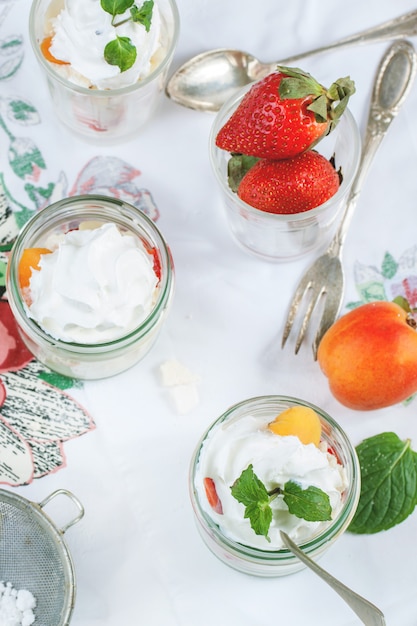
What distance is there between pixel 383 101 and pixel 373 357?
0.37 m

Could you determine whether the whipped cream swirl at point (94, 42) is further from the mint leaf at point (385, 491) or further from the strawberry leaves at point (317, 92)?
the mint leaf at point (385, 491)

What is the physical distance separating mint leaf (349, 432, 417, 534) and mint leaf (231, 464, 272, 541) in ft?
0.70

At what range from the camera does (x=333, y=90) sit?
1.12m

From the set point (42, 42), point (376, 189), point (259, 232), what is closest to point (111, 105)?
point (42, 42)

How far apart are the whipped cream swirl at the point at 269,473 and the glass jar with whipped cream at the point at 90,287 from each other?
17cm

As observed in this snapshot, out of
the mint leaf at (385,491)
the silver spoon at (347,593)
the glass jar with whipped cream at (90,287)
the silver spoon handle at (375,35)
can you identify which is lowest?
the mint leaf at (385,491)

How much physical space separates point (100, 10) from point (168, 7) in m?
0.11

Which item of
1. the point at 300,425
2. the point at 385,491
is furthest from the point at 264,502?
the point at 385,491

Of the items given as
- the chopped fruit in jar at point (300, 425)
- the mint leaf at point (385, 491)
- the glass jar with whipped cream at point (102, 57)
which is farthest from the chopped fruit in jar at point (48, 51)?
the mint leaf at point (385, 491)

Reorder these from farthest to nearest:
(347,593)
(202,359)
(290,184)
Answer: (202,359) → (290,184) → (347,593)

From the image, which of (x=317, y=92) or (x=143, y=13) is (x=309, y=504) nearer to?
(x=317, y=92)

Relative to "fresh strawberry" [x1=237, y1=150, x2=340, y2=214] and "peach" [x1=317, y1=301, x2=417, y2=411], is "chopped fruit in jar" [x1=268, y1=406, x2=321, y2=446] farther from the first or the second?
"fresh strawberry" [x1=237, y1=150, x2=340, y2=214]

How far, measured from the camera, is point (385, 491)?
124cm

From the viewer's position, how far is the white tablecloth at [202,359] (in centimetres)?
123
